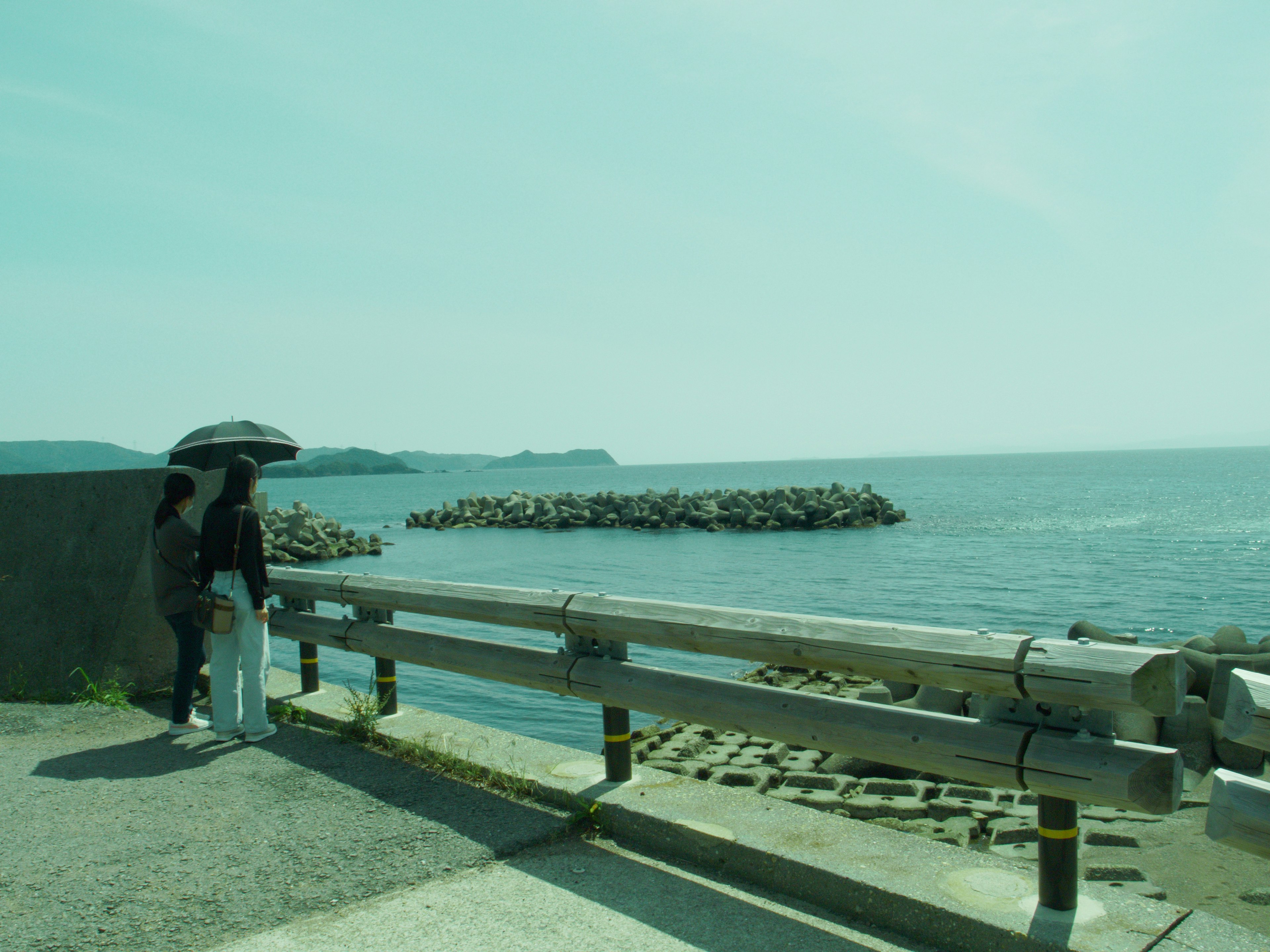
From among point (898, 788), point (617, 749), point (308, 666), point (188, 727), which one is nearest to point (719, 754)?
point (898, 788)

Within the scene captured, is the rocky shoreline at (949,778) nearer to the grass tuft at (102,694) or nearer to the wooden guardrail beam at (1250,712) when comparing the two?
the wooden guardrail beam at (1250,712)

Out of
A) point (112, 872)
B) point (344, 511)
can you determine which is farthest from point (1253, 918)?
point (344, 511)

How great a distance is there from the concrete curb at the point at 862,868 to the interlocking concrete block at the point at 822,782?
237 centimetres

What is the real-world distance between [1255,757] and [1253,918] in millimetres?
3134

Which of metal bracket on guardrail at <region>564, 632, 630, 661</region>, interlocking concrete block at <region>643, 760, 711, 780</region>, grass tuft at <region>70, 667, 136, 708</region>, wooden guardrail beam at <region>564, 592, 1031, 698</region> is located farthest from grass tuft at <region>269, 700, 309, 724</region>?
interlocking concrete block at <region>643, 760, 711, 780</region>

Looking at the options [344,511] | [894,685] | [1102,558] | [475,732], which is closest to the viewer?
[475,732]

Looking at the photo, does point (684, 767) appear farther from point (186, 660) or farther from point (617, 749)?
point (186, 660)

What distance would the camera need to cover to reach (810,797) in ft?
21.0

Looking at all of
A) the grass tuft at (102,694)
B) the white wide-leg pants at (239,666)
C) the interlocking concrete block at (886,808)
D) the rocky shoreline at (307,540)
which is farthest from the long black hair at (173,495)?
the rocky shoreline at (307,540)

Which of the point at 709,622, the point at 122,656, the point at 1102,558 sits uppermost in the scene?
the point at 709,622

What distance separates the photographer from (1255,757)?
743 centimetres

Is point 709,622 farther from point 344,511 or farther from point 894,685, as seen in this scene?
point 344,511

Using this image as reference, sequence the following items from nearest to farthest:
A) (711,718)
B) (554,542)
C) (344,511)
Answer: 1. (711,718)
2. (554,542)
3. (344,511)

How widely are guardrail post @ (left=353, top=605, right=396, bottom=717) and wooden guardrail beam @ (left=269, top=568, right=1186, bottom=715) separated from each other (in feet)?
2.64
